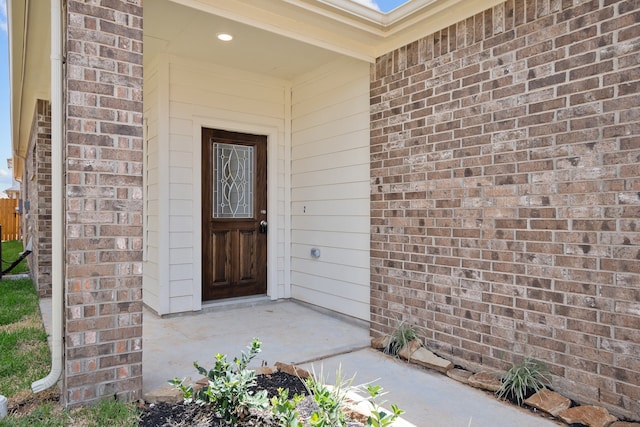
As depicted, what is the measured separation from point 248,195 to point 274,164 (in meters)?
0.52

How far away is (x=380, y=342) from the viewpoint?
11.7ft

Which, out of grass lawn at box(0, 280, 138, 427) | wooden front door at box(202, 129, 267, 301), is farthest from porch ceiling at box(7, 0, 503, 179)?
grass lawn at box(0, 280, 138, 427)

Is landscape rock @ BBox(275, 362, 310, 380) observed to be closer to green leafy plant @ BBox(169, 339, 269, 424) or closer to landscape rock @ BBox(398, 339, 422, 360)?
green leafy plant @ BBox(169, 339, 269, 424)

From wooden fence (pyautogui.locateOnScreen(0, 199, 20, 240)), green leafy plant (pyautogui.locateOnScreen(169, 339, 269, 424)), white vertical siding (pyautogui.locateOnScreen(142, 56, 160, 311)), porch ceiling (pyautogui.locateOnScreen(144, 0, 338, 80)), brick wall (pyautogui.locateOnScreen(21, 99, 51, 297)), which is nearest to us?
green leafy plant (pyautogui.locateOnScreen(169, 339, 269, 424))

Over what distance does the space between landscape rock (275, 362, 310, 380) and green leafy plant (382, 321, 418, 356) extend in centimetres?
88

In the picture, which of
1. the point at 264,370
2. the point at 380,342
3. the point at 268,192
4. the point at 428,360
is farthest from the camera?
the point at 268,192

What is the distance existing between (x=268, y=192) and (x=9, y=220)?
17.1 metres

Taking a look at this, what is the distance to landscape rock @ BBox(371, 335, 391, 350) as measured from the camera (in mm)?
3521

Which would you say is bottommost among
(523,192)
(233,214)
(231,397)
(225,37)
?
(231,397)

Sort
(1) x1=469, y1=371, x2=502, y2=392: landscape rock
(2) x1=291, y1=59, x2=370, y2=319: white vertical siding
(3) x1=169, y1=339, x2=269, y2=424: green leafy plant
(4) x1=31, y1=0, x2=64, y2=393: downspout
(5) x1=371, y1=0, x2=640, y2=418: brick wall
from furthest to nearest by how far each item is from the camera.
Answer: (2) x1=291, y1=59, x2=370, y2=319: white vertical siding, (1) x1=469, y1=371, x2=502, y2=392: landscape rock, (4) x1=31, y1=0, x2=64, y2=393: downspout, (5) x1=371, y1=0, x2=640, y2=418: brick wall, (3) x1=169, y1=339, x2=269, y2=424: green leafy plant

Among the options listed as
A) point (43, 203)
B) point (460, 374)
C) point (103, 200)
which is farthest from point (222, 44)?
point (460, 374)

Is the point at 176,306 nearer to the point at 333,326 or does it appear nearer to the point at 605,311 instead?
the point at 333,326

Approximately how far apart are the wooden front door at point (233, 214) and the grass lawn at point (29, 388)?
180cm

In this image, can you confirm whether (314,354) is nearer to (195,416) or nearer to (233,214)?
(195,416)
